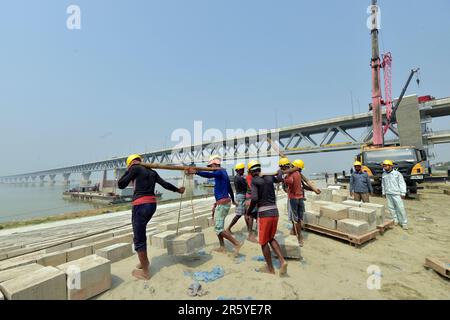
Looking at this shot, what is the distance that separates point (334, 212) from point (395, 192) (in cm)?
252

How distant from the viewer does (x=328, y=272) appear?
140 inches

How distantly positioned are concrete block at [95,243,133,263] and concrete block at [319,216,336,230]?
183 inches

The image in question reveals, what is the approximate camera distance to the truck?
10.2 metres

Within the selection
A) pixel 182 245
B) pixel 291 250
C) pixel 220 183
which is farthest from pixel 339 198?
pixel 182 245

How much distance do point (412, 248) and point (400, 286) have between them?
7.60 feet

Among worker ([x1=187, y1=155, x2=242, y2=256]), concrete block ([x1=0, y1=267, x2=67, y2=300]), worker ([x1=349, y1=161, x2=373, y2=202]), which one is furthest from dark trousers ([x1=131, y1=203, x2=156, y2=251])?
worker ([x1=349, y1=161, x2=373, y2=202])

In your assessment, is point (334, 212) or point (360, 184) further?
point (360, 184)

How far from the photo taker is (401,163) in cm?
1053

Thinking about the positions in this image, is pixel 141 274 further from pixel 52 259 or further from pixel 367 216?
pixel 367 216

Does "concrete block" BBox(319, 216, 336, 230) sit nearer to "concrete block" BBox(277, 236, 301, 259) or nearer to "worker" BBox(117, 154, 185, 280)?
"concrete block" BBox(277, 236, 301, 259)
